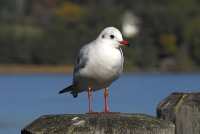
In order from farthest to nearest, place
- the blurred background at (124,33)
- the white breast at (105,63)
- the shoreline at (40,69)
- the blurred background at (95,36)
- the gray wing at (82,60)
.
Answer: the blurred background at (124,33) → the blurred background at (95,36) → the shoreline at (40,69) → the gray wing at (82,60) → the white breast at (105,63)

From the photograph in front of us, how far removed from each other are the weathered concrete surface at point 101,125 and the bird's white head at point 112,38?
1.84m

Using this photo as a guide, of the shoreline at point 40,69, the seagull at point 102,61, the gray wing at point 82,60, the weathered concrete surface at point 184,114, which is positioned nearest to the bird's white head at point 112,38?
the seagull at point 102,61

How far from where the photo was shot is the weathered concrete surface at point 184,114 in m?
6.04

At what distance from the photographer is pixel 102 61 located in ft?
23.0

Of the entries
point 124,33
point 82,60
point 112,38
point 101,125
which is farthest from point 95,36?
point 101,125

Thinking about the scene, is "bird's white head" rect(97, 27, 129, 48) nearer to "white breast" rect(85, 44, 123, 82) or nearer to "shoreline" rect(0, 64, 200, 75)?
"white breast" rect(85, 44, 123, 82)

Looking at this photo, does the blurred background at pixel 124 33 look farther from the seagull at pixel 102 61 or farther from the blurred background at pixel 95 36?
the seagull at pixel 102 61

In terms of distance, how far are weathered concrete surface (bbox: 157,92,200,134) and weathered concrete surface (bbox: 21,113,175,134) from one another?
2.57 ft

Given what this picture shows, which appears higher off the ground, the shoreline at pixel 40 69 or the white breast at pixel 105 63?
the shoreline at pixel 40 69

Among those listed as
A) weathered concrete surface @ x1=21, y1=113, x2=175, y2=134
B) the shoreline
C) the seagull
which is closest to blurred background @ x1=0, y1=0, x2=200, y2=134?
the shoreline

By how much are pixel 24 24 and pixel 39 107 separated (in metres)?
41.5

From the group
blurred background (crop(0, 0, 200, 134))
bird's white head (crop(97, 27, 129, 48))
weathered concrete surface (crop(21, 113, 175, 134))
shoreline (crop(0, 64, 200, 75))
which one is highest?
blurred background (crop(0, 0, 200, 134))

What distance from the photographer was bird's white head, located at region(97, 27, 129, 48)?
23.3 ft

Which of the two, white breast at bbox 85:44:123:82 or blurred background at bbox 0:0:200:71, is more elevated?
blurred background at bbox 0:0:200:71
